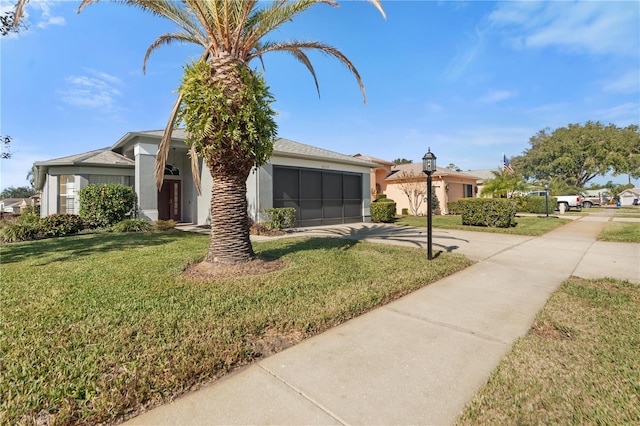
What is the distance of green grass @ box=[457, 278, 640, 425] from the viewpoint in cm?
196

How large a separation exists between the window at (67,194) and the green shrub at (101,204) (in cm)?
245

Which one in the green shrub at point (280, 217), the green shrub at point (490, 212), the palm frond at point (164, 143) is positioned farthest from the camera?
the green shrub at point (490, 212)

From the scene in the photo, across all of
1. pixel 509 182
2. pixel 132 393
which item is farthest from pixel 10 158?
pixel 509 182

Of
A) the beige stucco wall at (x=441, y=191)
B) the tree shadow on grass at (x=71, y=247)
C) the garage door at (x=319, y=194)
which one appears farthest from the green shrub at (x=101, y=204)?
the beige stucco wall at (x=441, y=191)

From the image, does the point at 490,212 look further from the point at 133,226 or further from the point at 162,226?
the point at 133,226

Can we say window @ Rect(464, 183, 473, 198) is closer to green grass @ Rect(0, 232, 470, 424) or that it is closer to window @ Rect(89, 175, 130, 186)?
green grass @ Rect(0, 232, 470, 424)

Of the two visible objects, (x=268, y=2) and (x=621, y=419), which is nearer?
(x=621, y=419)

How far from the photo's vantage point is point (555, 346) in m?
2.88

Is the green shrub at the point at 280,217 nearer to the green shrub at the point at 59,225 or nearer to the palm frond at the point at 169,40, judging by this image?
the palm frond at the point at 169,40

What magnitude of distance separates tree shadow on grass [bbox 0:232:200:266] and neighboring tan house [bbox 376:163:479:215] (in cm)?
1913

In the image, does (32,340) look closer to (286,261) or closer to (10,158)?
(286,261)

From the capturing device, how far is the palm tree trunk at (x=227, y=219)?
5.66 metres

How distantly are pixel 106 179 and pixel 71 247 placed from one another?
24.0ft

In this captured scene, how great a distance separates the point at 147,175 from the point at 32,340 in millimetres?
11621
